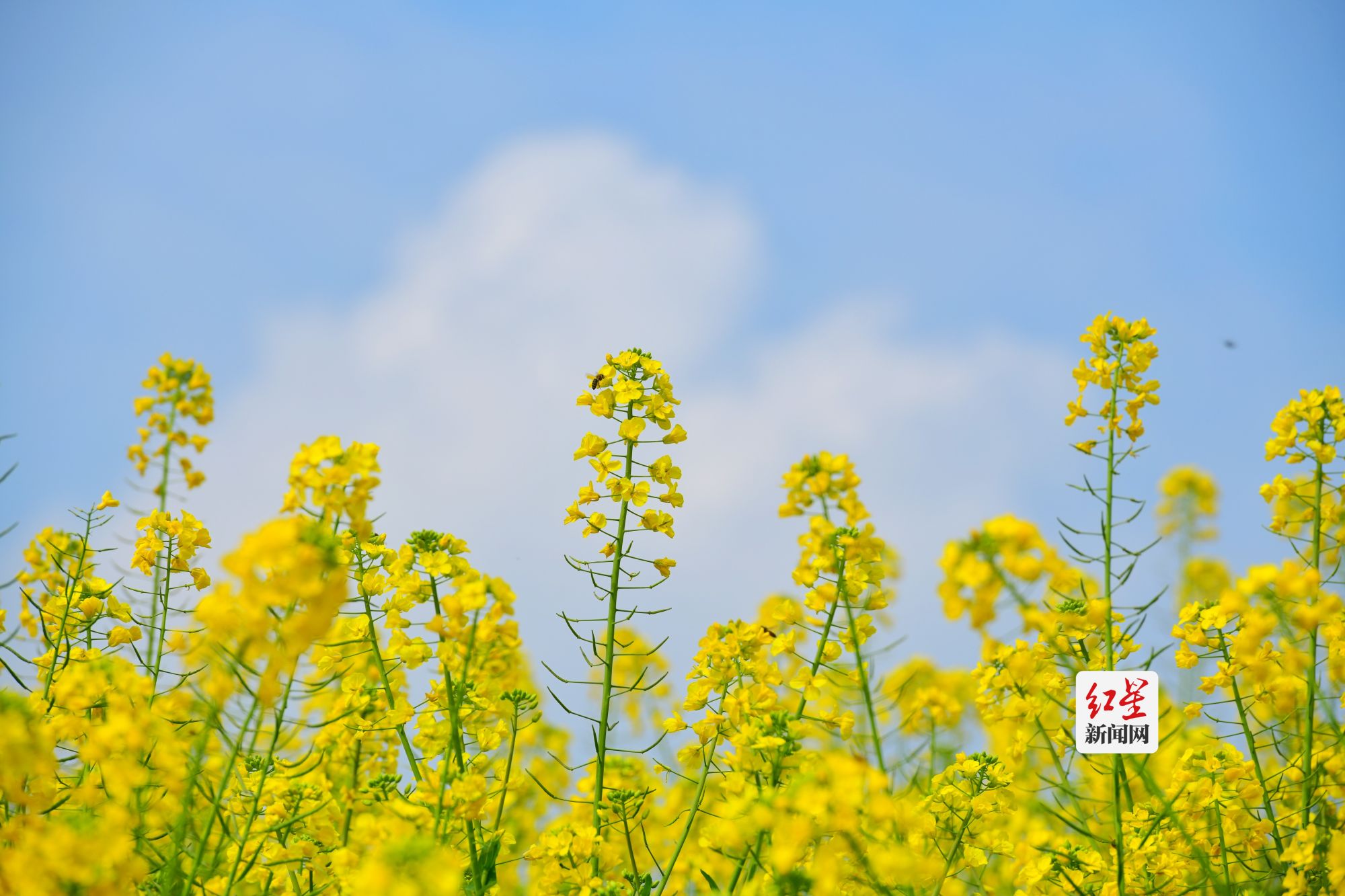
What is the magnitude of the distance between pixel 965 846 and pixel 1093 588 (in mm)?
1600

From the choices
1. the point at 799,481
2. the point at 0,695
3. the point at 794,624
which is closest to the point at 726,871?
the point at 794,624

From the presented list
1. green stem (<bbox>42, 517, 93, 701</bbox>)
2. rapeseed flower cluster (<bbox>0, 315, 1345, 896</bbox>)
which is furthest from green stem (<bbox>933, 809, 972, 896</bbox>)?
green stem (<bbox>42, 517, 93, 701</bbox>)

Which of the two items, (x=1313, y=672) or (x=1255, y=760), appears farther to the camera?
(x=1255, y=760)

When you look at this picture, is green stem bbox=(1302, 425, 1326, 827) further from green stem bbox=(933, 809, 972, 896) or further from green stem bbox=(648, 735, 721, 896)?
green stem bbox=(648, 735, 721, 896)

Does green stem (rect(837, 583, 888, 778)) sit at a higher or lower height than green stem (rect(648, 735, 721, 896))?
higher

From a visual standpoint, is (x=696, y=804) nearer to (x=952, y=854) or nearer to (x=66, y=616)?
(x=952, y=854)

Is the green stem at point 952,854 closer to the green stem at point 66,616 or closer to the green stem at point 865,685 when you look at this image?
the green stem at point 865,685

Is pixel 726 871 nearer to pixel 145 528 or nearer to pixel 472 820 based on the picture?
pixel 472 820

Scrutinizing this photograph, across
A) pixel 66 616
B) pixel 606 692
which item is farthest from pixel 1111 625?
pixel 66 616

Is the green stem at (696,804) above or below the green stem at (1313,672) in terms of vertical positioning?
below

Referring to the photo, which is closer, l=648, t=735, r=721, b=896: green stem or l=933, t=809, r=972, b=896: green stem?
l=648, t=735, r=721, b=896: green stem

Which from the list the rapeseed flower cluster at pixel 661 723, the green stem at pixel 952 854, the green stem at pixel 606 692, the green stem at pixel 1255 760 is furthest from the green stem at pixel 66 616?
the green stem at pixel 1255 760

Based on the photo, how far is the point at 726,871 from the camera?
5125mm

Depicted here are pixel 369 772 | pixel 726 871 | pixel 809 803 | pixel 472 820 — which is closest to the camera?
pixel 809 803
